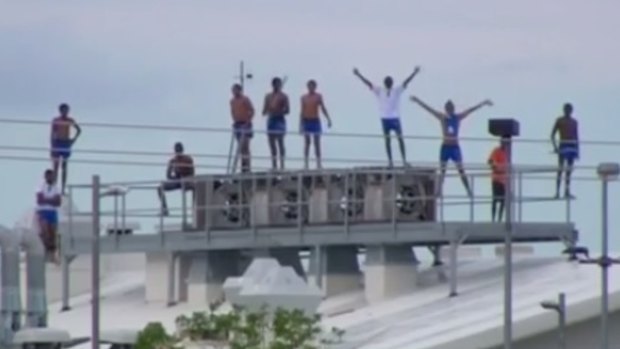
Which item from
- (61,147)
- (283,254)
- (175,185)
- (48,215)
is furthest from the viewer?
(175,185)

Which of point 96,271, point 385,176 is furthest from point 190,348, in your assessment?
point 385,176

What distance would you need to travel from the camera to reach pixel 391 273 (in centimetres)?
6394

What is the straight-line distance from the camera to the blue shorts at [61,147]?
201 feet

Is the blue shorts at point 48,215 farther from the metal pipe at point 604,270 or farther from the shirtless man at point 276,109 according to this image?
the metal pipe at point 604,270

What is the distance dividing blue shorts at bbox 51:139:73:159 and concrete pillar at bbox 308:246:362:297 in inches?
221

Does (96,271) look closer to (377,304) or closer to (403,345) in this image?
(403,345)

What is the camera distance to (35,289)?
6153 centimetres

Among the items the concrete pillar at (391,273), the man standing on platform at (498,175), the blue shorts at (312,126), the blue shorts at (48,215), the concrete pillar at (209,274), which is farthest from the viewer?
the concrete pillar at (209,274)

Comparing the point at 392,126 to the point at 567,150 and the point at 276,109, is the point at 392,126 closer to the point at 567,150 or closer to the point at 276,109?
the point at 276,109

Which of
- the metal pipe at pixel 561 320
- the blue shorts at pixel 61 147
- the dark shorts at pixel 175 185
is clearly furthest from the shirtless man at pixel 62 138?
the metal pipe at pixel 561 320

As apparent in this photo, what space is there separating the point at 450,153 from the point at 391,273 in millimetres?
2474

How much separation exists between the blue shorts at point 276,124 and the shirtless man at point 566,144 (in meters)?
4.24

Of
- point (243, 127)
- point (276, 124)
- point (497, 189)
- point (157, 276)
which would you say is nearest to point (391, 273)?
point (497, 189)

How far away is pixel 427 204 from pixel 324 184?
2.19 metres
